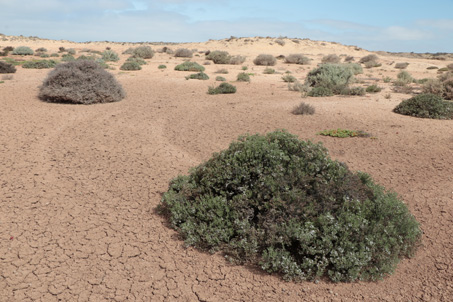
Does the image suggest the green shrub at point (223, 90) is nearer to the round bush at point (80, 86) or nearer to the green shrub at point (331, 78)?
the round bush at point (80, 86)

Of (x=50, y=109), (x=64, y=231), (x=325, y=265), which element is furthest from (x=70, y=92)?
(x=325, y=265)

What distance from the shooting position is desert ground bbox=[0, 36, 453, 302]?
3398 millimetres

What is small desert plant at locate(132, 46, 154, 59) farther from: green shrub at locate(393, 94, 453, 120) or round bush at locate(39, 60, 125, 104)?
green shrub at locate(393, 94, 453, 120)

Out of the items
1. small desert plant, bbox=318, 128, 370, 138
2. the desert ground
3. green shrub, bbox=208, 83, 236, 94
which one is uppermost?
green shrub, bbox=208, 83, 236, 94

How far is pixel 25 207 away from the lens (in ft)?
15.2

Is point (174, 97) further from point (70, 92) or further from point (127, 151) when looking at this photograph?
point (127, 151)

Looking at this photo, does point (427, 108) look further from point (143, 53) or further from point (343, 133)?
point (143, 53)

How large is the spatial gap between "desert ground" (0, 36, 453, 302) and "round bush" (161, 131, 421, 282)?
0.59 ft

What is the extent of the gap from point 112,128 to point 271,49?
45.4 metres

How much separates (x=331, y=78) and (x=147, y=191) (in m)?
12.7

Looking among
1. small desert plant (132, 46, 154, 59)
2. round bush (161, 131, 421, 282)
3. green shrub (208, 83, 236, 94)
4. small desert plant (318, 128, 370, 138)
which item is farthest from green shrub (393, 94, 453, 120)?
small desert plant (132, 46, 154, 59)

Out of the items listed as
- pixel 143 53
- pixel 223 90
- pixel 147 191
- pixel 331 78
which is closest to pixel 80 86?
pixel 223 90

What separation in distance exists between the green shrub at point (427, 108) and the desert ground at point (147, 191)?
0.41 metres

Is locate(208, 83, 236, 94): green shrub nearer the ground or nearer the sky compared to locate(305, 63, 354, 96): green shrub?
nearer the ground
